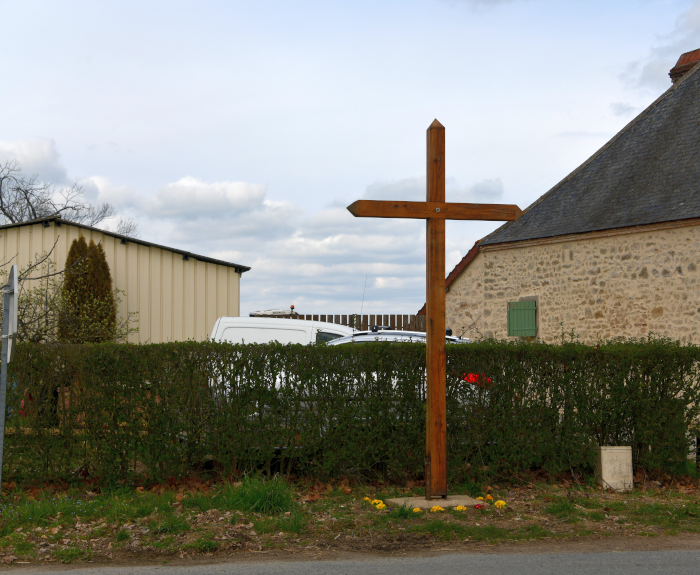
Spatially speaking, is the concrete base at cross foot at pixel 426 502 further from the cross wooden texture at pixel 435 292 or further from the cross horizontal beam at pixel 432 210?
the cross horizontal beam at pixel 432 210

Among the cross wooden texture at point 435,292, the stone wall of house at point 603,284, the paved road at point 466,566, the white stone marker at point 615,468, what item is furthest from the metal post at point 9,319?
the stone wall of house at point 603,284

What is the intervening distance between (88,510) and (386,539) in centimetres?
307

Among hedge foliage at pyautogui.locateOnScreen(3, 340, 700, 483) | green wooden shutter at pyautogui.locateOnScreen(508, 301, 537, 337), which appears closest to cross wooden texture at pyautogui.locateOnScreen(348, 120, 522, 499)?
hedge foliage at pyautogui.locateOnScreen(3, 340, 700, 483)

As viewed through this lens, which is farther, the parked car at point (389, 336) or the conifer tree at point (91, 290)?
the conifer tree at point (91, 290)

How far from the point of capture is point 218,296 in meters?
20.0

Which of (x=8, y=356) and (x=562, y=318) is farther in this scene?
(x=562, y=318)

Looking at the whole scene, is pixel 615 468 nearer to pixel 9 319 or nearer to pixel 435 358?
pixel 435 358

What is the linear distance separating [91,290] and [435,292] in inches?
506

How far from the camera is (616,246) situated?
16.4 m

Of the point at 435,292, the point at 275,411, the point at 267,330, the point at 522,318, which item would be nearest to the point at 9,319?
the point at 275,411

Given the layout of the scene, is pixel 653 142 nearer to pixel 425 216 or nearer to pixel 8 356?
pixel 425 216

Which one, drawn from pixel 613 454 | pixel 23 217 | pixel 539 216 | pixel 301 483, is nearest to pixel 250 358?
pixel 301 483

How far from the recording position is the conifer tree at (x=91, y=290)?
1759 cm

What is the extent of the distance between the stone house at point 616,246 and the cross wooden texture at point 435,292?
29.1ft
